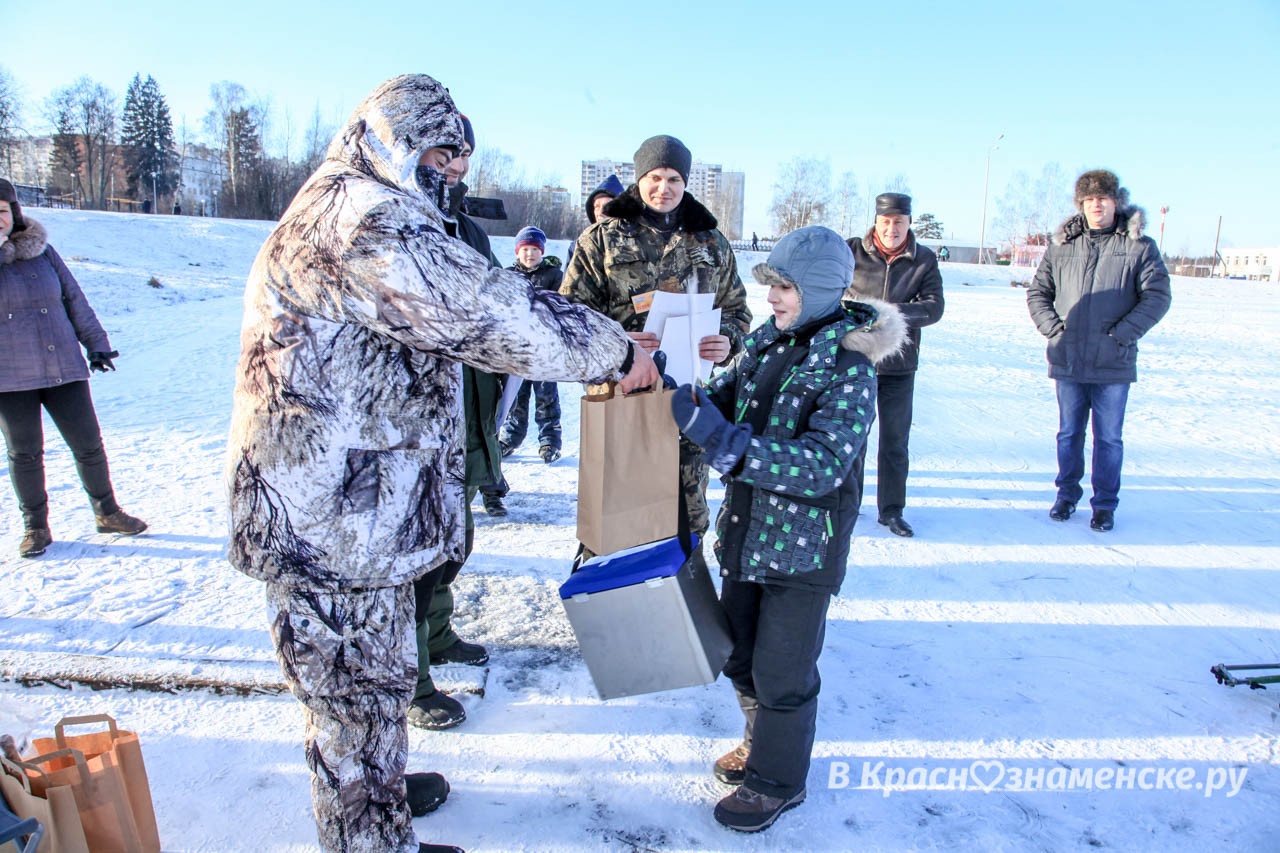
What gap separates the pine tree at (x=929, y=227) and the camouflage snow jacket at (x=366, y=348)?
69.6 m

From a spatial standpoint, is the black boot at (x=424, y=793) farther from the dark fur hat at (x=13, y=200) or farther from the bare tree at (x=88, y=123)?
the bare tree at (x=88, y=123)

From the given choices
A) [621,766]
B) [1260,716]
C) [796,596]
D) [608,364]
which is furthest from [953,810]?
[608,364]

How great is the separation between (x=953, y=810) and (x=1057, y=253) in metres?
4.00

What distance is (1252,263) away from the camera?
284ft

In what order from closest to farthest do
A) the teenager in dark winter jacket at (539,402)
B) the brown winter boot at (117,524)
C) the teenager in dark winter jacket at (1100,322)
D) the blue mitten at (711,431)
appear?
the blue mitten at (711,431), the brown winter boot at (117,524), the teenager in dark winter jacket at (1100,322), the teenager in dark winter jacket at (539,402)

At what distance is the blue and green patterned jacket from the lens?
194cm

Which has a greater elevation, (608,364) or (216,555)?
(608,364)

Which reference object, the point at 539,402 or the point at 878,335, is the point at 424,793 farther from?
the point at 539,402

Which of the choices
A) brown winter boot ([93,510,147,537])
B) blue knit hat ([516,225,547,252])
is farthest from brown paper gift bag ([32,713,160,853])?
blue knit hat ([516,225,547,252])

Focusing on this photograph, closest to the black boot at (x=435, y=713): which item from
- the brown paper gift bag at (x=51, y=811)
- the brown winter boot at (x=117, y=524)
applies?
the brown paper gift bag at (x=51, y=811)

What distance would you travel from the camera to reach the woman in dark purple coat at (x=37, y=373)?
12.3 ft

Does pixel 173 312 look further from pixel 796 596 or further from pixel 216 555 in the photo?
pixel 796 596

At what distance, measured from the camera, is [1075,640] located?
3258mm

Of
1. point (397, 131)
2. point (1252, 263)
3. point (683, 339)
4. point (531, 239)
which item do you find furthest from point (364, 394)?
point (1252, 263)
